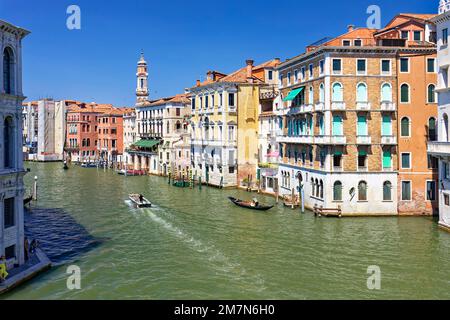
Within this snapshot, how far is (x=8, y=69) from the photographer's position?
15594 mm

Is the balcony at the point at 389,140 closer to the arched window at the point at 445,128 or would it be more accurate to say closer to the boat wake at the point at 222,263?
the arched window at the point at 445,128

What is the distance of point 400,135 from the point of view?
27.7 meters

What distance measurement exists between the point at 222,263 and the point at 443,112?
1263cm

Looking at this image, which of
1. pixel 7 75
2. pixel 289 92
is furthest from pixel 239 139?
pixel 7 75

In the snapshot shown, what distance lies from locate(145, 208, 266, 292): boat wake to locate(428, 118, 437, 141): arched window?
14.1 meters

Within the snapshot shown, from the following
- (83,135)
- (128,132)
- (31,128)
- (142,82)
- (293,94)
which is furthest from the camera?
(31,128)

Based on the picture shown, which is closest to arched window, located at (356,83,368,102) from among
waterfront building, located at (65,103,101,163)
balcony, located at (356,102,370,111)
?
balcony, located at (356,102,370,111)

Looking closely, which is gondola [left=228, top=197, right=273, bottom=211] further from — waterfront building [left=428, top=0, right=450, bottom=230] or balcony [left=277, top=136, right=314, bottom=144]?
waterfront building [left=428, top=0, right=450, bottom=230]

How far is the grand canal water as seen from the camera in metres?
15.7

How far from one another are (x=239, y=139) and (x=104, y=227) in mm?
19361

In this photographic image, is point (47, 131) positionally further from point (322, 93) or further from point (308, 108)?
point (322, 93)

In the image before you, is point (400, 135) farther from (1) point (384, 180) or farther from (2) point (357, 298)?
(2) point (357, 298)

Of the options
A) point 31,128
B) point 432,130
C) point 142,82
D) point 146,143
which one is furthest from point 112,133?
point 432,130
